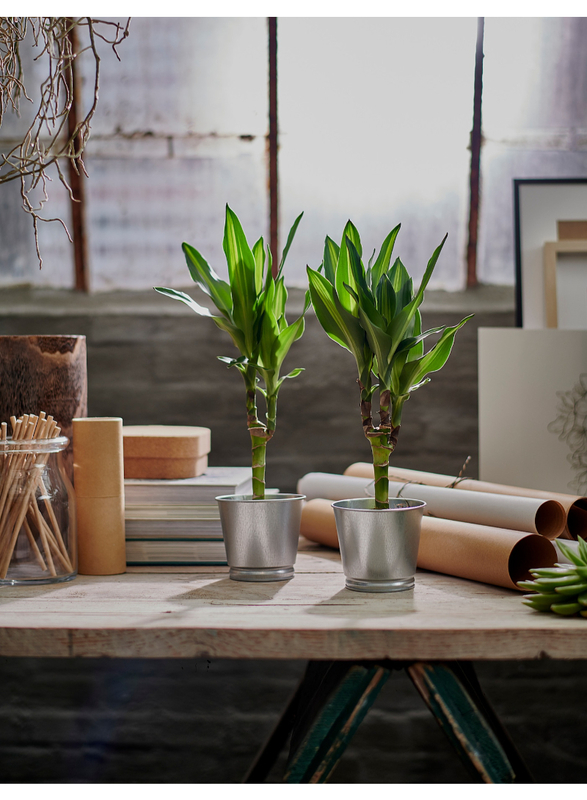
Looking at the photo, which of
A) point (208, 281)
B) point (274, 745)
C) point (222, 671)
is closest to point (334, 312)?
point (208, 281)

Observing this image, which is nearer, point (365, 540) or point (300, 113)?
point (365, 540)

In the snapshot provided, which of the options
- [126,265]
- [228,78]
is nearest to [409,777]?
[126,265]

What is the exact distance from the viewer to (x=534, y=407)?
1.24 metres

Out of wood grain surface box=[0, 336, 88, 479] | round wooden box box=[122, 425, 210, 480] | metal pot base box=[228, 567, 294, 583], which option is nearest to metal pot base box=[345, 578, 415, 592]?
metal pot base box=[228, 567, 294, 583]

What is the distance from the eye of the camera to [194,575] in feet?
3.28

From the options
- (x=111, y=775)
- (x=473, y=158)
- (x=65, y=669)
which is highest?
(x=473, y=158)

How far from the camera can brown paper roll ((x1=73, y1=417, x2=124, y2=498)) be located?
990 millimetres

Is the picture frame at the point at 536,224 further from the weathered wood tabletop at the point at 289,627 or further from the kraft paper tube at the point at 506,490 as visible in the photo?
the weathered wood tabletop at the point at 289,627

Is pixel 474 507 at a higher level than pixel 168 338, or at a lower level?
lower

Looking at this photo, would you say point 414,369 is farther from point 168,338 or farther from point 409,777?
point 409,777

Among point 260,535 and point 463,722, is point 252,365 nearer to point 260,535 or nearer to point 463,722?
point 260,535

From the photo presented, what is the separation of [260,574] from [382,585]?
0.55 ft

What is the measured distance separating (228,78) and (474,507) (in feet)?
3.37

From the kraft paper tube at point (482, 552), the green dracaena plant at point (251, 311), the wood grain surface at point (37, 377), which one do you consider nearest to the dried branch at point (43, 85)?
the wood grain surface at point (37, 377)
